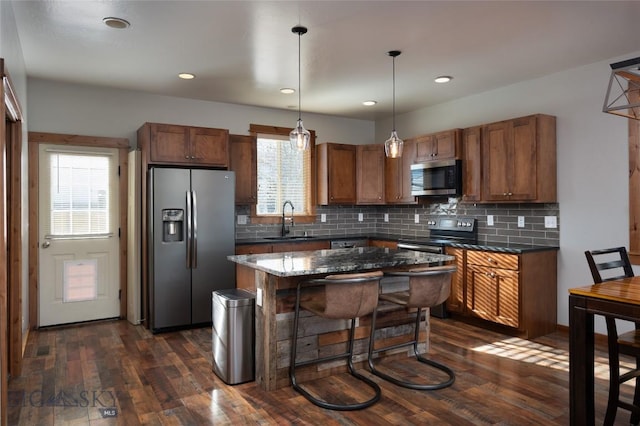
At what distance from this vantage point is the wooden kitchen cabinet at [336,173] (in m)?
6.05

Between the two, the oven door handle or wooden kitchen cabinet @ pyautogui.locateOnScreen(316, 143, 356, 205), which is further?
wooden kitchen cabinet @ pyautogui.locateOnScreen(316, 143, 356, 205)

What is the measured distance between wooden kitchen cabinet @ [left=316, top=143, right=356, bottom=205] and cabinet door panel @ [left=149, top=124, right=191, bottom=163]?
194 cm

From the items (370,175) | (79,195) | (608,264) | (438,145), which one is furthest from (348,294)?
(370,175)

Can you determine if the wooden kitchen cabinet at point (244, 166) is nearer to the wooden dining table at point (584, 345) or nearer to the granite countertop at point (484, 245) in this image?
the granite countertop at point (484, 245)

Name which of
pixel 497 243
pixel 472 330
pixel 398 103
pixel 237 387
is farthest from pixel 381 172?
pixel 237 387

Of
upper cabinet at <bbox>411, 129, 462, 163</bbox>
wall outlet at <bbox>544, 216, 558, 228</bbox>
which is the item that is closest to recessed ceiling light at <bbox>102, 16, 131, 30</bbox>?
upper cabinet at <bbox>411, 129, 462, 163</bbox>

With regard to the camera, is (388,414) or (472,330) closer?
(388,414)

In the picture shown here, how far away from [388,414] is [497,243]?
283 cm

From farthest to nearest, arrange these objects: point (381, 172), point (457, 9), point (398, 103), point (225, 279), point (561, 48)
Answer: point (381, 172) → point (398, 103) → point (225, 279) → point (561, 48) → point (457, 9)

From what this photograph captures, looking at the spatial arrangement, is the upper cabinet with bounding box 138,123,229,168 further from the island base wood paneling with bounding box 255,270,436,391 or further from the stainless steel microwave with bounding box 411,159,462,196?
the stainless steel microwave with bounding box 411,159,462,196

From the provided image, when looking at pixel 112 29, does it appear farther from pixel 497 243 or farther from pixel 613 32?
pixel 497 243

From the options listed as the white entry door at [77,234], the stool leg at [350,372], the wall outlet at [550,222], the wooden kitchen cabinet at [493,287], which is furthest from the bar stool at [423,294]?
the white entry door at [77,234]

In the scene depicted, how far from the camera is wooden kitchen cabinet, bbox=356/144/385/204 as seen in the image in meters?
6.17

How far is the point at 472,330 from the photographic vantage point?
177 inches
